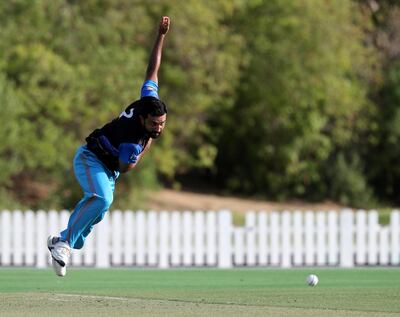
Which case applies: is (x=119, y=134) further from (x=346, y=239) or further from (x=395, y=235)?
(x=395, y=235)

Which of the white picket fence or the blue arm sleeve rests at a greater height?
the blue arm sleeve

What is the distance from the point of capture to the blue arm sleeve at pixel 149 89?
12.3 m

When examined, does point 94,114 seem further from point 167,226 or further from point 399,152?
point 399,152

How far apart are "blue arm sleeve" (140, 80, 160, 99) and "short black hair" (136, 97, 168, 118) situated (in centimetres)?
25

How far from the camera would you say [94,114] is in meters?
33.7

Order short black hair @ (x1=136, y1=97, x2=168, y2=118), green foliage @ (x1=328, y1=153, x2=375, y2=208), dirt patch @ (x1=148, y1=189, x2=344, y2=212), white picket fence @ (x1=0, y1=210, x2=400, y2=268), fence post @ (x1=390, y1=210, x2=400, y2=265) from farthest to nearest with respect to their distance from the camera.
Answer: green foliage @ (x1=328, y1=153, x2=375, y2=208)
dirt patch @ (x1=148, y1=189, x2=344, y2=212)
fence post @ (x1=390, y1=210, x2=400, y2=265)
white picket fence @ (x1=0, y1=210, x2=400, y2=268)
short black hair @ (x1=136, y1=97, x2=168, y2=118)

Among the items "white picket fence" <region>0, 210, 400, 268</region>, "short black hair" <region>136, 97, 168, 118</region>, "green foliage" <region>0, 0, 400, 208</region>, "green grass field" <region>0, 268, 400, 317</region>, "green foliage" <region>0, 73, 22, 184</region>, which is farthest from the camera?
"green foliage" <region>0, 0, 400, 208</region>

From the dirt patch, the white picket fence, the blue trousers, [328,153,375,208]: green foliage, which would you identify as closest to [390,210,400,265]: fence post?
the white picket fence

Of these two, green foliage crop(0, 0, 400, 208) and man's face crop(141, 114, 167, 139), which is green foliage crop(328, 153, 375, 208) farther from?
man's face crop(141, 114, 167, 139)

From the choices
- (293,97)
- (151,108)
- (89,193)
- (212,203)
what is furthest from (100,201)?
(212,203)

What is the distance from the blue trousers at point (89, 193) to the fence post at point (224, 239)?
10.3 meters

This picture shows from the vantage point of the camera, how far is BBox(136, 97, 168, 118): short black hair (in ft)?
39.0

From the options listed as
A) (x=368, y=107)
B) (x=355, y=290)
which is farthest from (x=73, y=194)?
(x=355, y=290)

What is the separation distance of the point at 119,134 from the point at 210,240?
1080cm
